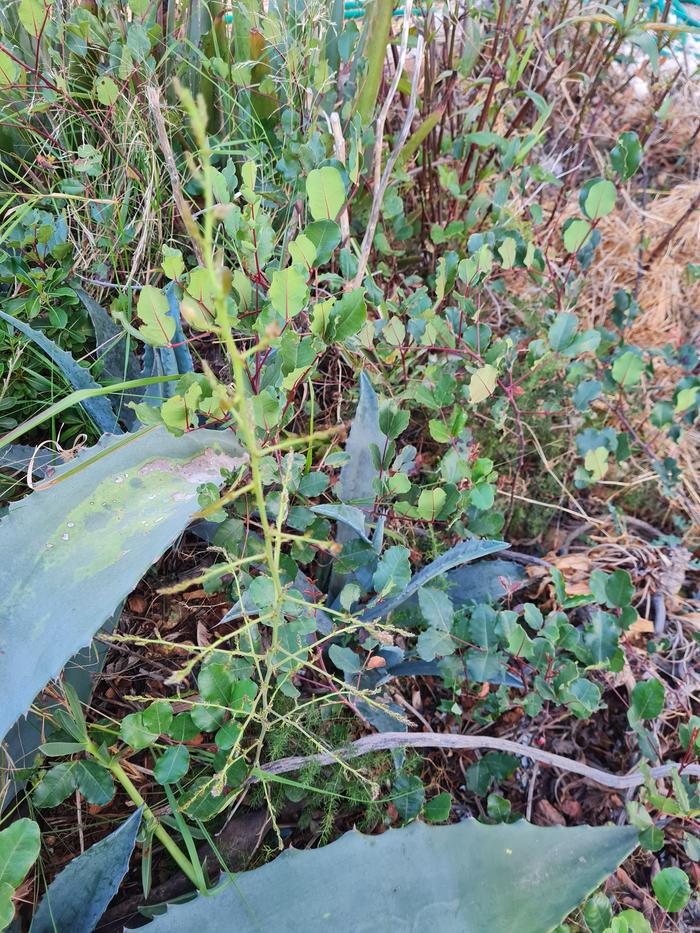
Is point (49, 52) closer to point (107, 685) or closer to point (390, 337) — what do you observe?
point (390, 337)

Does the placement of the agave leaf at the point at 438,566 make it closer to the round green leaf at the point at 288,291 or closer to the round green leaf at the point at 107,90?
the round green leaf at the point at 288,291

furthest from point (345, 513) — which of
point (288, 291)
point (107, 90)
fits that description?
point (107, 90)

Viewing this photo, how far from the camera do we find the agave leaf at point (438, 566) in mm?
903

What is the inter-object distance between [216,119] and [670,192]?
3.51 feet

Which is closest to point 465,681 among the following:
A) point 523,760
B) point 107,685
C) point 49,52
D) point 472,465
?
point 523,760

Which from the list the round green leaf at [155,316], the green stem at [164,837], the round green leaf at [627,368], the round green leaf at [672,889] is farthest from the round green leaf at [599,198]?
the green stem at [164,837]

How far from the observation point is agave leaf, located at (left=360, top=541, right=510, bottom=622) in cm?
90

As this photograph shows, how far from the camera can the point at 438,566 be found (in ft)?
3.03

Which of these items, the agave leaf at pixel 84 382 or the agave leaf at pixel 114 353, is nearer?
the agave leaf at pixel 84 382

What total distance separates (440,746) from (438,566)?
0.24m

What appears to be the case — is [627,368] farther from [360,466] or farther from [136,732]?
[136,732]

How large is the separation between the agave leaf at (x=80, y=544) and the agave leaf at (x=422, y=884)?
0.98 ft

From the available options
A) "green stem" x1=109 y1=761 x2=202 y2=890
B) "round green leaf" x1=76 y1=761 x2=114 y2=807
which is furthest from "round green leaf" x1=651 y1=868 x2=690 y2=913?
"round green leaf" x1=76 y1=761 x2=114 y2=807

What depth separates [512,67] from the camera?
127 centimetres
